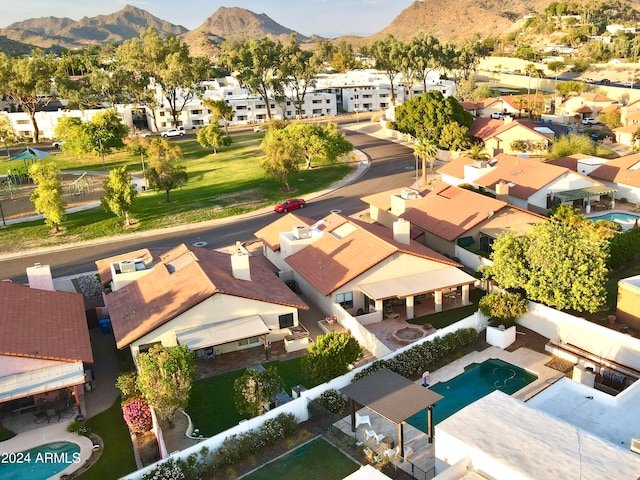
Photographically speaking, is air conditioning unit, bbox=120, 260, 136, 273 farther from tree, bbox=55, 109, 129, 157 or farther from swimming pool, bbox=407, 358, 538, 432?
tree, bbox=55, 109, 129, 157

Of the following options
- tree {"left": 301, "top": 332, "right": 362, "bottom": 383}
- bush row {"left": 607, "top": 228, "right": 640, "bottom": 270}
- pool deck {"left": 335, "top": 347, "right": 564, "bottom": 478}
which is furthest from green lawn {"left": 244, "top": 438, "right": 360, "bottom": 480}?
bush row {"left": 607, "top": 228, "right": 640, "bottom": 270}

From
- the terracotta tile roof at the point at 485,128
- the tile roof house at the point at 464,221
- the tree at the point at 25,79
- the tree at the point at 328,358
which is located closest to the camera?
the tree at the point at 328,358

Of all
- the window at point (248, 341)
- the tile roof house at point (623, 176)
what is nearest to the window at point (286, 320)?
the window at point (248, 341)

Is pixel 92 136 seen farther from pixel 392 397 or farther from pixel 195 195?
pixel 392 397

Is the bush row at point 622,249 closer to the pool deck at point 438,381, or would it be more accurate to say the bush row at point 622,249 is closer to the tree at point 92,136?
the pool deck at point 438,381

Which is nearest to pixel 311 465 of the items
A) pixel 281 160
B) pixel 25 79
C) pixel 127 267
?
pixel 127 267
